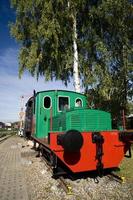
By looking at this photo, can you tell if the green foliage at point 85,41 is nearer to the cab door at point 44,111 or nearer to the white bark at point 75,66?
the white bark at point 75,66

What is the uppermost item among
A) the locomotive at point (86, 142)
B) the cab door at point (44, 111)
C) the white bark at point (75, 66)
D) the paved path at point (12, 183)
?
the white bark at point (75, 66)

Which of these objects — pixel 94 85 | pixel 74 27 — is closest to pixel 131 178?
pixel 94 85

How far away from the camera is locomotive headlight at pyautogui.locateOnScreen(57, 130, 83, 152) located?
21.9 ft

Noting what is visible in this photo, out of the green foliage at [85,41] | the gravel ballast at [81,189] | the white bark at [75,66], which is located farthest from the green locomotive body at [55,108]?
the green foliage at [85,41]

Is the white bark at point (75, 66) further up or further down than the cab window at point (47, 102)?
further up

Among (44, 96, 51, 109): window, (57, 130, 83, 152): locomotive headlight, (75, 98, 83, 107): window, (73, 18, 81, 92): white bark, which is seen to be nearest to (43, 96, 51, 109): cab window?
(44, 96, 51, 109): window

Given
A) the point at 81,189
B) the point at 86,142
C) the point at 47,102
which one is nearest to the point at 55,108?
the point at 47,102

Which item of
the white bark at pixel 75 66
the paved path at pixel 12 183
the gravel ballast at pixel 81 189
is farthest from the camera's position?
the white bark at pixel 75 66

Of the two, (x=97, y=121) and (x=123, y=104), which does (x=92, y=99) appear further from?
(x=97, y=121)

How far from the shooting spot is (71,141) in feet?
22.1

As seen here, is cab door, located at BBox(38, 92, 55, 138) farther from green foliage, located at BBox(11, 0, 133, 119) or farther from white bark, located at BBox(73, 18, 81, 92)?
green foliage, located at BBox(11, 0, 133, 119)

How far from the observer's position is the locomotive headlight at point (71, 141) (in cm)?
668

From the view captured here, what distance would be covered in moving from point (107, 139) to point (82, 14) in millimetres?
10370

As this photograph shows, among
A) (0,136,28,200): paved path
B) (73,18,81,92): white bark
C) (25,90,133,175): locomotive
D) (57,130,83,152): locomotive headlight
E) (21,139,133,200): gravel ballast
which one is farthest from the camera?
(73,18,81,92): white bark
